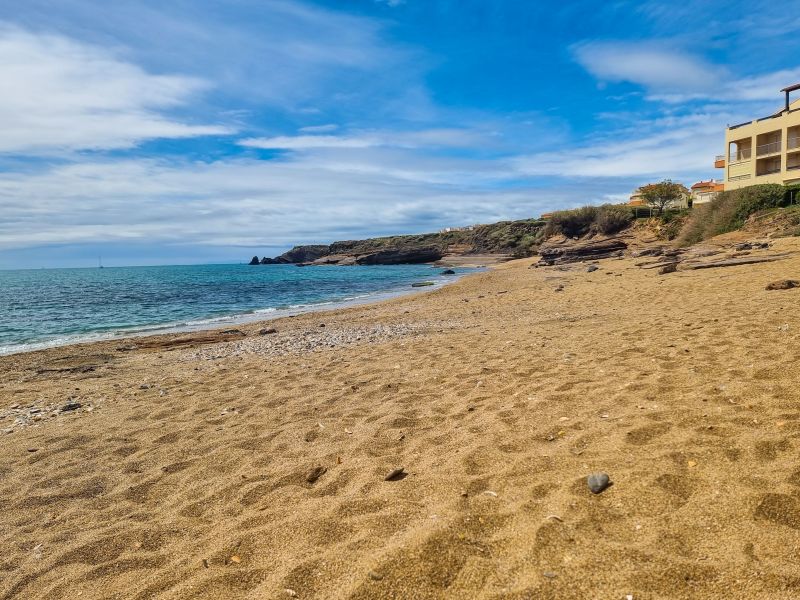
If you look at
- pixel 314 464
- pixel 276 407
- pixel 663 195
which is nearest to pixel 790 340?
pixel 314 464

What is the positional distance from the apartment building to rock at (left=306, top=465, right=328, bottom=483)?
42.5m

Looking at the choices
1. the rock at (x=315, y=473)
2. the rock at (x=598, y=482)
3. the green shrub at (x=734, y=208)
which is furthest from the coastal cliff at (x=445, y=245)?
the rock at (x=598, y=482)

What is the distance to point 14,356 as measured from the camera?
12.4 meters

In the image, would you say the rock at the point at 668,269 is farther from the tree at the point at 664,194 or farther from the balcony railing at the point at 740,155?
the tree at the point at 664,194

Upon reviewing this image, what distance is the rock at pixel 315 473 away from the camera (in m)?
3.97

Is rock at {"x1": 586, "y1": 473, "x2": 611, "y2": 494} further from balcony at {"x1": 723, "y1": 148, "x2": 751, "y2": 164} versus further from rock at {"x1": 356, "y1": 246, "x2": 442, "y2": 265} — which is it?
rock at {"x1": 356, "y1": 246, "x2": 442, "y2": 265}

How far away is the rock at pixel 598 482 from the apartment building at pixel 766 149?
42.0 m

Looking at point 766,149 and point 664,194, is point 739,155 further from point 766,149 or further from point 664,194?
point 664,194

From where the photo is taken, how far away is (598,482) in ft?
10.3

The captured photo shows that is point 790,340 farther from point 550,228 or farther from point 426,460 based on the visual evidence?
point 550,228

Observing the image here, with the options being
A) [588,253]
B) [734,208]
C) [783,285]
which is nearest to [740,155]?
[734,208]

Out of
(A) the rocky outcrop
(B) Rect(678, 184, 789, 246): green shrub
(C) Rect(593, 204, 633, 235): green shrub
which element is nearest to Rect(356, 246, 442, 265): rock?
(C) Rect(593, 204, 633, 235): green shrub

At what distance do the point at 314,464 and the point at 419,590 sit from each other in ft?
6.57

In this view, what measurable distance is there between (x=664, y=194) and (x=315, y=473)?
53802 mm
